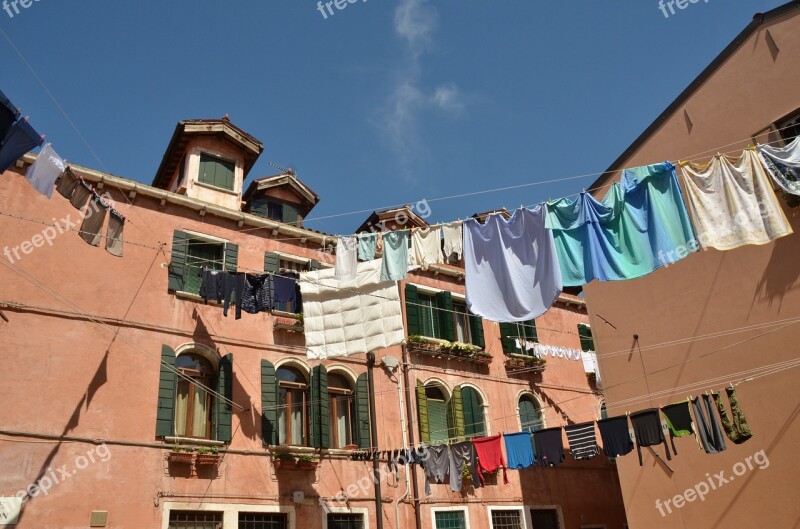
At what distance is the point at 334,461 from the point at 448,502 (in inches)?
130

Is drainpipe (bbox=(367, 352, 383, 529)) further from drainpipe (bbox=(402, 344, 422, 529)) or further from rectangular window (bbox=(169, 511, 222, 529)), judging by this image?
rectangular window (bbox=(169, 511, 222, 529))

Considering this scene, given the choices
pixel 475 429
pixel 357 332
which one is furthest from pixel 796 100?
pixel 475 429

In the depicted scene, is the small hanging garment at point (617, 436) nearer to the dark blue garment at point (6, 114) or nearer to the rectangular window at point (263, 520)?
the rectangular window at point (263, 520)

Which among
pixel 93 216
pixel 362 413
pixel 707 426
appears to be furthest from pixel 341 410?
pixel 707 426

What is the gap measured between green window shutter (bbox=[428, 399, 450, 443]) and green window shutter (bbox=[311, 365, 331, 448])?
3.14m

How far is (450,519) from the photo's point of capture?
56.1 feet

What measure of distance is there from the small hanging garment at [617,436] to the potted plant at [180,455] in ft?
27.4

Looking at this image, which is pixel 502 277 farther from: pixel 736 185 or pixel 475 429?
pixel 475 429

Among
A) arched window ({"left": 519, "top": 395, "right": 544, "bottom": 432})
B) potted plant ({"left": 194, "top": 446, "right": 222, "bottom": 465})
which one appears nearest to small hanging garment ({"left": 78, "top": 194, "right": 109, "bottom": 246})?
potted plant ({"left": 194, "top": 446, "right": 222, "bottom": 465})

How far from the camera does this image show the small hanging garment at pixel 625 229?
35.1ft

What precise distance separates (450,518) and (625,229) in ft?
31.5

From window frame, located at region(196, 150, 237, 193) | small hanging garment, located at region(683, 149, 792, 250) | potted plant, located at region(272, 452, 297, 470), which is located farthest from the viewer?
window frame, located at region(196, 150, 237, 193)

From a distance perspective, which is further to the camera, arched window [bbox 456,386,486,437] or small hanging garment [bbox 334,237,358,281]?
arched window [bbox 456,386,486,437]

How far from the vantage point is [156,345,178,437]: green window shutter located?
14031 millimetres
